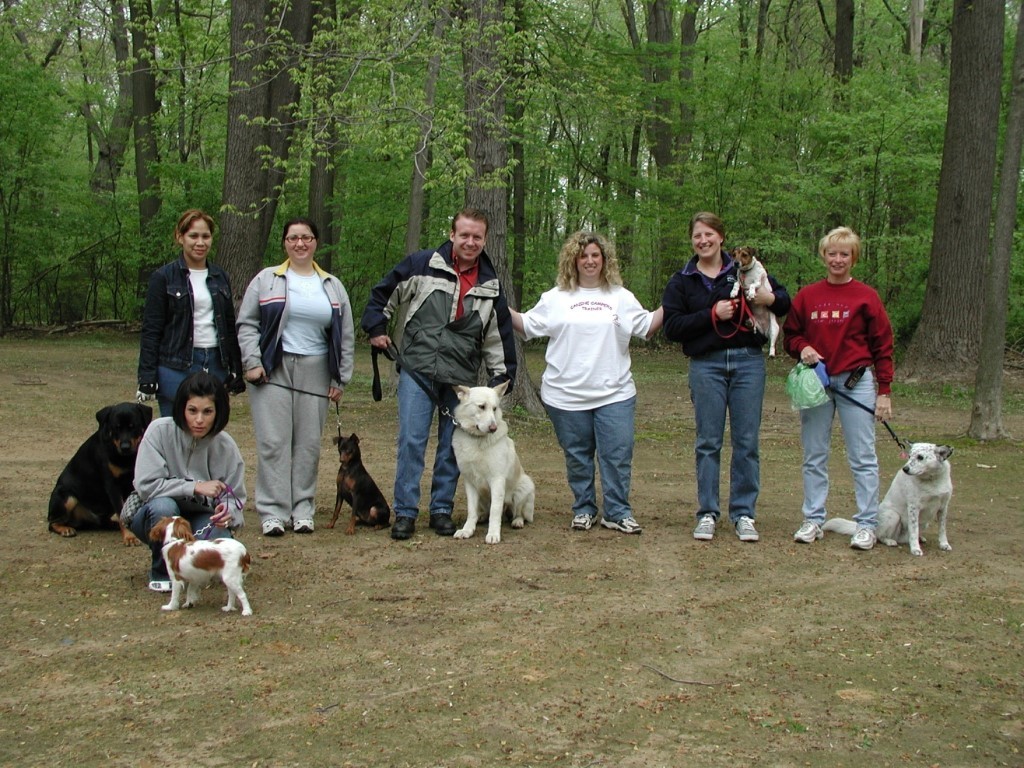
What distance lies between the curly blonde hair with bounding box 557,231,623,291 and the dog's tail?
6.87 ft

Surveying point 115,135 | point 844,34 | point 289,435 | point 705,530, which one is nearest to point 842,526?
point 705,530

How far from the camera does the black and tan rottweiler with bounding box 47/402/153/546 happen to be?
5.76 meters

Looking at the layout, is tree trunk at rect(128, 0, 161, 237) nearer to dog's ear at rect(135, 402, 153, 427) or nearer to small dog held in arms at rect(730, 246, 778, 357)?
dog's ear at rect(135, 402, 153, 427)

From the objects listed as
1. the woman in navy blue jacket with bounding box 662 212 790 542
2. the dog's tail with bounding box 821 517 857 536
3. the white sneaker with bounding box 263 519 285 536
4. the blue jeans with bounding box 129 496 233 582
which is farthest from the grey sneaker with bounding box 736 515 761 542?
the blue jeans with bounding box 129 496 233 582

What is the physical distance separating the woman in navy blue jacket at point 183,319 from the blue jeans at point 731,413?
296 cm

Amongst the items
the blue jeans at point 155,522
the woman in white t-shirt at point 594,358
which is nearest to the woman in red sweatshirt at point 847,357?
the woman in white t-shirt at point 594,358

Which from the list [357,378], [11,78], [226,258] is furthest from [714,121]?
[11,78]

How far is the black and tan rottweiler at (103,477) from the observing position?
5758 mm

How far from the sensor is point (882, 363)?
5938 mm

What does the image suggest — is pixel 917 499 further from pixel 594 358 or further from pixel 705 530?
pixel 594 358

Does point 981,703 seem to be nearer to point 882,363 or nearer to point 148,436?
point 882,363

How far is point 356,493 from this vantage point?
635 centimetres

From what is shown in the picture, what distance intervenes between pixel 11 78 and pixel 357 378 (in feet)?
35.9

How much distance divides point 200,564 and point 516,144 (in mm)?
19398
